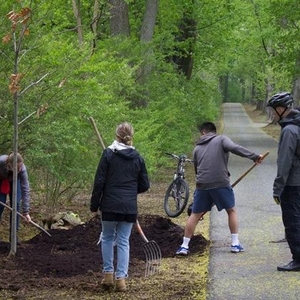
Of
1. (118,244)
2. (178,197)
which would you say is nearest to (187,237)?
(118,244)

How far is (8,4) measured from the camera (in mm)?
10195

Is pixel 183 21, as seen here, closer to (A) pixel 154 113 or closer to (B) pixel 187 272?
(A) pixel 154 113

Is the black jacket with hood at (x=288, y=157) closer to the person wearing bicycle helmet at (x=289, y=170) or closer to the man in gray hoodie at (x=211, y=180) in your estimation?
the person wearing bicycle helmet at (x=289, y=170)

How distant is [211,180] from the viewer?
9289mm

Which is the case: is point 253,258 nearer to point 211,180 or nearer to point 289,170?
point 211,180

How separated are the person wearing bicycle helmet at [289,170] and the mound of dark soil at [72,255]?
5.52 ft

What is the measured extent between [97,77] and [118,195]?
534cm

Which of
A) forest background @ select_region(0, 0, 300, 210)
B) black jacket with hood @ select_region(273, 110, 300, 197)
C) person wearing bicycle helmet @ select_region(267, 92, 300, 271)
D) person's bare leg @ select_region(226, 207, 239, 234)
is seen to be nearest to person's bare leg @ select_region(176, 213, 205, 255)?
person's bare leg @ select_region(226, 207, 239, 234)

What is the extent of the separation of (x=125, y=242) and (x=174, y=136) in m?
13.2

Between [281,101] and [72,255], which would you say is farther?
[72,255]

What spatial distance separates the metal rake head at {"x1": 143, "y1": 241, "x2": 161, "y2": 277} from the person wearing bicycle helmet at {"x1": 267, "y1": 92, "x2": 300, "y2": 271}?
4.55ft

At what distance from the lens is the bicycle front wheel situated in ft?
41.8

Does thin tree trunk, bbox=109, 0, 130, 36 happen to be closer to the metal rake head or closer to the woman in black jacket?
the metal rake head

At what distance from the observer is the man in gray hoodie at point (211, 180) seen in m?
9.28
